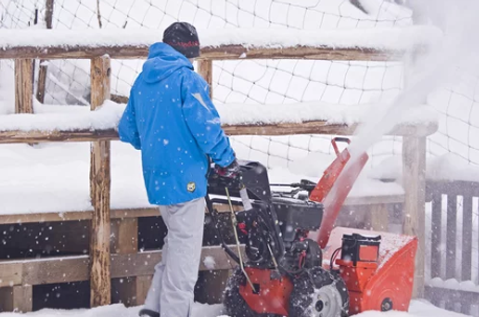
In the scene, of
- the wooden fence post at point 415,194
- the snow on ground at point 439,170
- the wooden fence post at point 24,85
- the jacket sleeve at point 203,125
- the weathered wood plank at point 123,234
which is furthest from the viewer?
the wooden fence post at point 24,85

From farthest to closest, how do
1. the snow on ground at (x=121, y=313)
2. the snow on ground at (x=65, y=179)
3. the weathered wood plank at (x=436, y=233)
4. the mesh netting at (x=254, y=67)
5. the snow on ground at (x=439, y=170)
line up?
1. the mesh netting at (x=254, y=67)
2. the weathered wood plank at (x=436, y=233)
3. the snow on ground at (x=439, y=170)
4. the snow on ground at (x=65, y=179)
5. the snow on ground at (x=121, y=313)

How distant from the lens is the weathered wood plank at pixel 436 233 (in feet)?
20.4

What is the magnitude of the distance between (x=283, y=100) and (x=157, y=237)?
16.0ft

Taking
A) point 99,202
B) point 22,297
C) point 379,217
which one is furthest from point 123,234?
point 379,217

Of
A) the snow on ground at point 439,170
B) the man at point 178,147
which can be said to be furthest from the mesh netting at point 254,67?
the man at point 178,147

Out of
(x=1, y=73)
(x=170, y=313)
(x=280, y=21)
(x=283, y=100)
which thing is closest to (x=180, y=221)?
(x=170, y=313)

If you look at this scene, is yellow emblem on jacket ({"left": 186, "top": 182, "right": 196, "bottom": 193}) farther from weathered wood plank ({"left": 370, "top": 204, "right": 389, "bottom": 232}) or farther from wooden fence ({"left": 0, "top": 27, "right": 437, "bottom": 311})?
weathered wood plank ({"left": 370, "top": 204, "right": 389, "bottom": 232})

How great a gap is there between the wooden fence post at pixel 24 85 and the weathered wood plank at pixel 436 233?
139 inches

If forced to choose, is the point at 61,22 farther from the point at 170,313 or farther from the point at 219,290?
the point at 170,313

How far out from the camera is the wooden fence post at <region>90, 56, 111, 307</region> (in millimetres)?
4809

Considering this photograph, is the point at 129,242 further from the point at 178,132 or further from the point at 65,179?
the point at 178,132

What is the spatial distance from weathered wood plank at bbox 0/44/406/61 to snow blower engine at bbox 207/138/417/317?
3.19 ft

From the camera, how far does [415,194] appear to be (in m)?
5.86

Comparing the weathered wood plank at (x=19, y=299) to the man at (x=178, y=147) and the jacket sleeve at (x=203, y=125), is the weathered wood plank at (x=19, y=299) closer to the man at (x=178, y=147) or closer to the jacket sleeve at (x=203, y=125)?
the man at (x=178, y=147)
